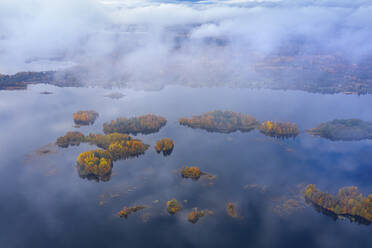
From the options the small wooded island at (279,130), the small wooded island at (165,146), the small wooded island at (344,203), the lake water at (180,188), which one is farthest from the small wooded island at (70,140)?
the small wooded island at (344,203)

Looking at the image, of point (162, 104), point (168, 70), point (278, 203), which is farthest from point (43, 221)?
point (168, 70)

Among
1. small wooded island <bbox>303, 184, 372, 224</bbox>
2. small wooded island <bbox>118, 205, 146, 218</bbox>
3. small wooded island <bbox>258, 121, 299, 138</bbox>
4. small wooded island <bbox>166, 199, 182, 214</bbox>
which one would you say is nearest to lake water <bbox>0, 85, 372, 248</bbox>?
small wooded island <bbox>166, 199, 182, 214</bbox>

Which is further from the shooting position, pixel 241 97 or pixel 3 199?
pixel 241 97

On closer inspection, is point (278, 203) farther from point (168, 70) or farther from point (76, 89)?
point (168, 70)

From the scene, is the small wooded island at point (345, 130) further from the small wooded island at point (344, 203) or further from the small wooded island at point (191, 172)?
the small wooded island at point (191, 172)

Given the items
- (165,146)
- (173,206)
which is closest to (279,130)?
(165,146)
